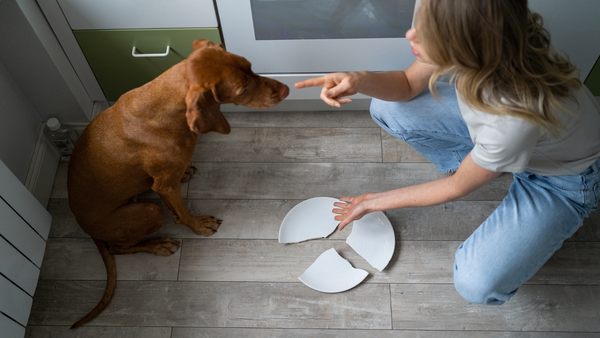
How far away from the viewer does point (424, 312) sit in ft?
5.36

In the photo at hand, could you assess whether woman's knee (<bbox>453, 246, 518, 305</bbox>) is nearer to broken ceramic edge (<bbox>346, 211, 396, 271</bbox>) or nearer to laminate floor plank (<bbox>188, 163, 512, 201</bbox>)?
broken ceramic edge (<bbox>346, 211, 396, 271</bbox>)

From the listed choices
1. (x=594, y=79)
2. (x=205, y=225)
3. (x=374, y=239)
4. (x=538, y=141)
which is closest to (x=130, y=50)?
(x=205, y=225)

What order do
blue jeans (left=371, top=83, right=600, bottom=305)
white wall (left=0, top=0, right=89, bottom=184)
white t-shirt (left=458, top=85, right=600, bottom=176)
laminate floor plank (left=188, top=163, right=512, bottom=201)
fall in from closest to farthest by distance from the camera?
white t-shirt (left=458, top=85, right=600, bottom=176), blue jeans (left=371, top=83, right=600, bottom=305), white wall (left=0, top=0, right=89, bottom=184), laminate floor plank (left=188, top=163, right=512, bottom=201)

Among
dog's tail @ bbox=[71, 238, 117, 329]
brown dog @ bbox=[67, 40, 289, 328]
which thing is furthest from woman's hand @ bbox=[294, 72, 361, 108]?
dog's tail @ bbox=[71, 238, 117, 329]

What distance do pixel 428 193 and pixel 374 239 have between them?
1.37 feet

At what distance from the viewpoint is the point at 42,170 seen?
1.85 m

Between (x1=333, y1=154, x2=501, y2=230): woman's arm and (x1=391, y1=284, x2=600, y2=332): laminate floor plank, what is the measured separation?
0.41m

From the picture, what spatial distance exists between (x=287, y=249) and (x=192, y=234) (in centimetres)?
40

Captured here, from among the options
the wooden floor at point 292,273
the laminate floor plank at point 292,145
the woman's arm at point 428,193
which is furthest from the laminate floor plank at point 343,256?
the laminate floor plank at point 292,145

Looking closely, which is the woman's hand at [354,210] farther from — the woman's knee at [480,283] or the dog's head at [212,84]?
the dog's head at [212,84]

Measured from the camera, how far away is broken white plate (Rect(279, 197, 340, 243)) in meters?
1.76

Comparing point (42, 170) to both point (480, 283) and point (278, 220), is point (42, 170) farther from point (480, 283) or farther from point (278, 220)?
point (480, 283)

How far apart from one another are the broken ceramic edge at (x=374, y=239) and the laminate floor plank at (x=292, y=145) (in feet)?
1.03

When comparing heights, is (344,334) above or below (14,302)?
below
